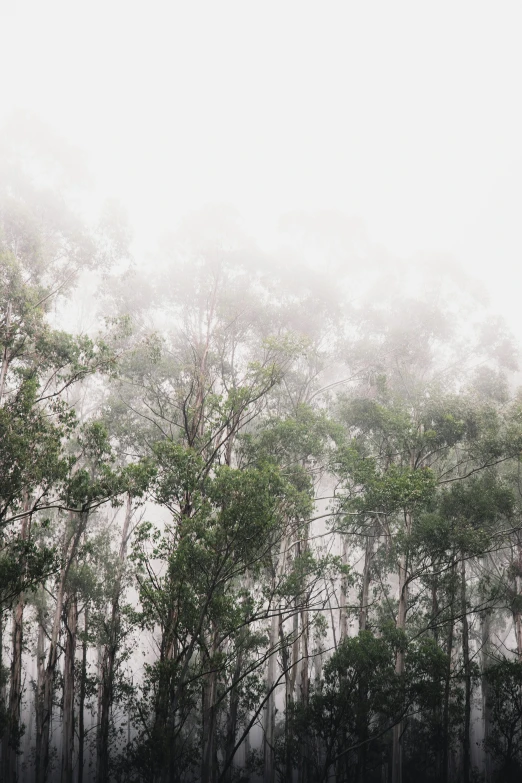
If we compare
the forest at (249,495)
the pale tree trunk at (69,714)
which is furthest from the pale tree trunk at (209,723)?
the pale tree trunk at (69,714)

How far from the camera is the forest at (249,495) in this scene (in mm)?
9180

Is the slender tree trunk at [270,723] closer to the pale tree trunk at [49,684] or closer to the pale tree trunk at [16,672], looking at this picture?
the pale tree trunk at [49,684]

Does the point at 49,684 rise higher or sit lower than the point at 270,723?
higher

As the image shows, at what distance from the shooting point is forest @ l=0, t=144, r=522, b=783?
9.18 meters

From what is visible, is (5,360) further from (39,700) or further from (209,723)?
(39,700)

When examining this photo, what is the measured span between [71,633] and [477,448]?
1335cm

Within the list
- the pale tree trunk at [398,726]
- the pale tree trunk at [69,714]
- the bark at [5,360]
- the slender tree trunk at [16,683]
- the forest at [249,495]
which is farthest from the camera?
the pale tree trunk at [69,714]

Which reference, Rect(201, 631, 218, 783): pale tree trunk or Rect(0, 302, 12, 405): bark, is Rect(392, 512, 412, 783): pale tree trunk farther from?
Rect(0, 302, 12, 405): bark

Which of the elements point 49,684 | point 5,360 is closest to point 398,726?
point 49,684

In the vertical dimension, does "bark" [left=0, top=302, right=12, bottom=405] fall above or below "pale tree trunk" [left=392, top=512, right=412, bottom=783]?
above

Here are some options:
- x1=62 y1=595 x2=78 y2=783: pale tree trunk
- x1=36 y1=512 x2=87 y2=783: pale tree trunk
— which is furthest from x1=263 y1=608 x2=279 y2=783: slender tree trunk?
x1=36 y1=512 x2=87 y2=783: pale tree trunk

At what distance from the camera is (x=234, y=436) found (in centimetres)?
1355

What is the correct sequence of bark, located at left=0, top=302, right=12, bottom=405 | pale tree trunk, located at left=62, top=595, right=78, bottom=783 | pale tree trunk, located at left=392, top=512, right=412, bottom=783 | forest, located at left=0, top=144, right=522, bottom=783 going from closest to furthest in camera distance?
1. forest, located at left=0, top=144, right=522, bottom=783
2. bark, located at left=0, top=302, right=12, bottom=405
3. pale tree trunk, located at left=392, top=512, right=412, bottom=783
4. pale tree trunk, located at left=62, top=595, right=78, bottom=783

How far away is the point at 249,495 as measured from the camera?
350 inches
